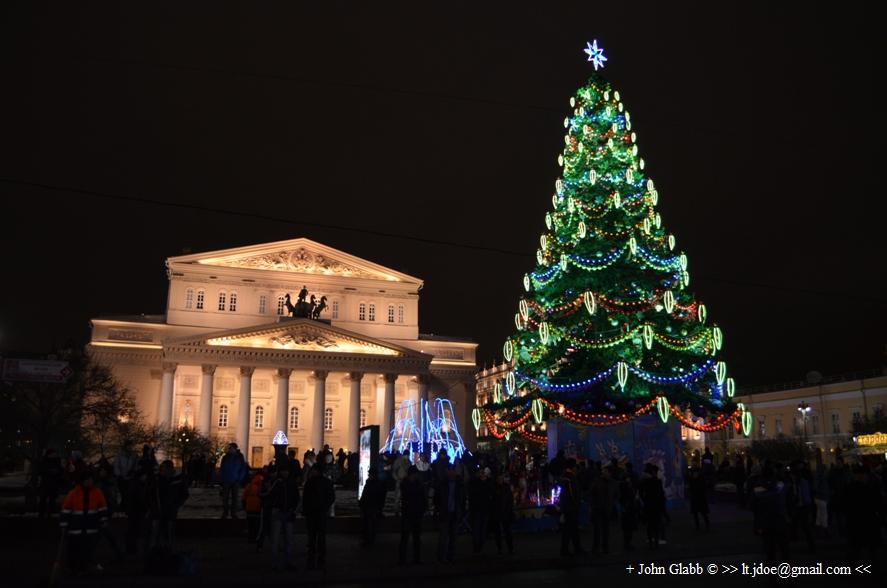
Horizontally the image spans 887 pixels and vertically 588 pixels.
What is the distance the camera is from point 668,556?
14.0 m

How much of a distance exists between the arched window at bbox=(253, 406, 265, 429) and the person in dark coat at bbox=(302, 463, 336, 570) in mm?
45493

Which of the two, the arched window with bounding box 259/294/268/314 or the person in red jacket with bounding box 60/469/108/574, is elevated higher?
the arched window with bounding box 259/294/268/314

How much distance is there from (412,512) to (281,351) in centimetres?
4059

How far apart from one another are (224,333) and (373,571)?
40.7 meters

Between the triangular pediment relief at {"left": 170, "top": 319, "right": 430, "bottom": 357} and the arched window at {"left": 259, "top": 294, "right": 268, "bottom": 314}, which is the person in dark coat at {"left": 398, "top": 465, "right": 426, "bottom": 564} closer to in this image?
the triangular pediment relief at {"left": 170, "top": 319, "right": 430, "bottom": 357}

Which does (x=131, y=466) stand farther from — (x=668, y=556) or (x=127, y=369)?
(x=127, y=369)

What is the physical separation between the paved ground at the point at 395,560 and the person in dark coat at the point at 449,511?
0.30m

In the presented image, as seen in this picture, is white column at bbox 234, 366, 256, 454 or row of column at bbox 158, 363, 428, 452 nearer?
row of column at bbox 158, 363, 428, 452

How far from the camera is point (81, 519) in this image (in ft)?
36.4

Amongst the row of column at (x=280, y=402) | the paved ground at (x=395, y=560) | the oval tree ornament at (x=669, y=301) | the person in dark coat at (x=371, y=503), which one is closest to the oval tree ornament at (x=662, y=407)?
the oval tree ornament at (x=669, y=301)

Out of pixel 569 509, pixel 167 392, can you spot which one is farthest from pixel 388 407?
pixel 569 509

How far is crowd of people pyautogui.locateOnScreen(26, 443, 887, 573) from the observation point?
11562 mm

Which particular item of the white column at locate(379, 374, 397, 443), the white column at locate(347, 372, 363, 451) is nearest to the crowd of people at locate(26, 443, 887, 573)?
the white column at locate(347, 372, 363, 451)

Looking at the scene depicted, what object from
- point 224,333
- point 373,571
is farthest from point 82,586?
point 224,333
